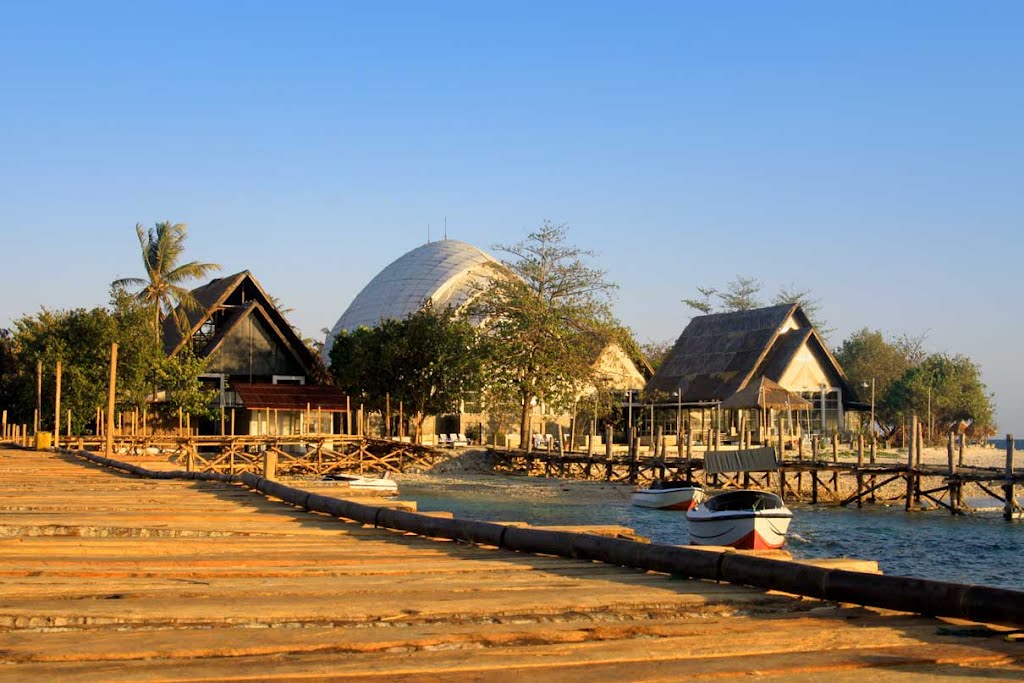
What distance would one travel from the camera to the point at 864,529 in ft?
101

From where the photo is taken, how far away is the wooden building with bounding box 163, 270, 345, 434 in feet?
168

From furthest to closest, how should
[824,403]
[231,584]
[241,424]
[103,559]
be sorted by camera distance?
1. [824,403]
2. [241,424]
3. [103,559]
4. [231,584]

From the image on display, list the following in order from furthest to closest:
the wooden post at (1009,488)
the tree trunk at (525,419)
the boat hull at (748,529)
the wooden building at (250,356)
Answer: the wooden building at (250,356) → the tree trunk at (525,419) → the wooden post at (1009,488) → the boat hull at (748,529)

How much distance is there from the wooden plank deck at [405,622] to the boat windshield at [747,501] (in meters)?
18.7

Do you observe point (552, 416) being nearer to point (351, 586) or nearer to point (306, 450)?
point (306, 450)

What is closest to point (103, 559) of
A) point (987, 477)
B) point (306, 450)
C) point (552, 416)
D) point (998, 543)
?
point (998, 543)

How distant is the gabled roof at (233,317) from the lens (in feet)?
172

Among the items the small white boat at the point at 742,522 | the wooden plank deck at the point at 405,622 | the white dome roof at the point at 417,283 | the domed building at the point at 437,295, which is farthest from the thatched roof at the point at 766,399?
the wooden plank deck at the point at 405,622

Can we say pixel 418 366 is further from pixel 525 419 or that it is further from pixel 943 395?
pixel 943 395

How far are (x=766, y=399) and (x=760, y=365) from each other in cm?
693

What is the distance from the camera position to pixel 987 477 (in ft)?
111

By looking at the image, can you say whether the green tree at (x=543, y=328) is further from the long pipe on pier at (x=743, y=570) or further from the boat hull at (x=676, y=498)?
the long pipe on pier at (x=743, y=570)

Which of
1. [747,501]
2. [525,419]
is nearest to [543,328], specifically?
[525,419]

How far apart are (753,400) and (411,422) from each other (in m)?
16.0
